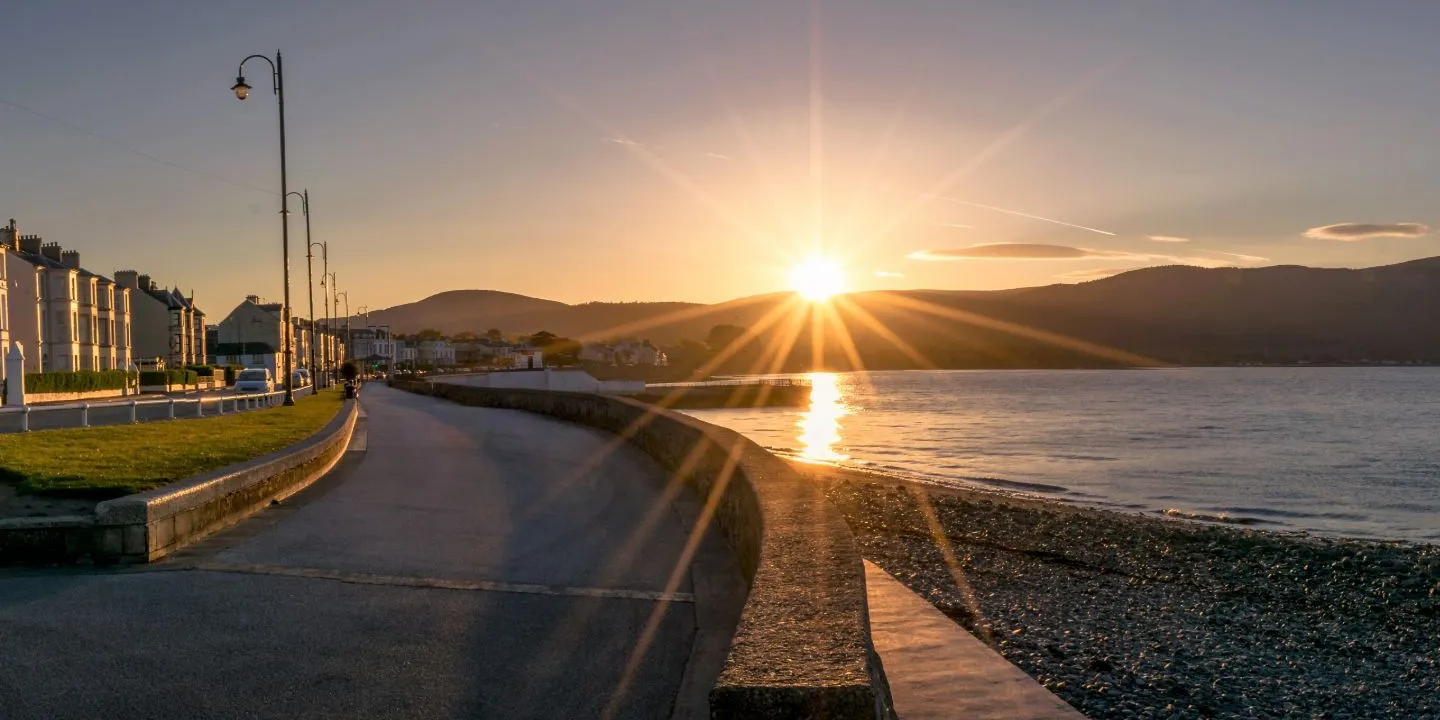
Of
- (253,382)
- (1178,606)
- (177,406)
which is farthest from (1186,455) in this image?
(253,382)

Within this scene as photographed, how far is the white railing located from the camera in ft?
75.8

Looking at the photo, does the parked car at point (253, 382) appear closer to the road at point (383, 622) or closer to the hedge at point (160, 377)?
the hedge at point (160, 377)

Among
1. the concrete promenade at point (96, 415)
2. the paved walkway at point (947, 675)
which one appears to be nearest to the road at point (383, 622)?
the paved walkway at point (947, 675)

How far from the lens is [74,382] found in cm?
4994

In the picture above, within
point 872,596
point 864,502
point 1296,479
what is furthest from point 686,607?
point 1296,479

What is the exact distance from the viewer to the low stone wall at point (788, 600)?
3.26 meters

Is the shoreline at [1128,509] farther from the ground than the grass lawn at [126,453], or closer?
A: closer

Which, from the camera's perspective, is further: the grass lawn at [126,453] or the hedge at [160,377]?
the hedge at [160,377]

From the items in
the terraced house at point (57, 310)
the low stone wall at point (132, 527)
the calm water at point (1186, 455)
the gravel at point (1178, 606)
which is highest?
the terraced house at point (57, 310)

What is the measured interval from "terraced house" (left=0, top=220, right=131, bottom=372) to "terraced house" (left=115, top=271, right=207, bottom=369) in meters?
12.7

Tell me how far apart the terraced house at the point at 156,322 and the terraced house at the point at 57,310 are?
12684mm

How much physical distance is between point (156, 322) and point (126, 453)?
97.0 meters

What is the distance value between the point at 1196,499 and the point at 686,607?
24.8 metres

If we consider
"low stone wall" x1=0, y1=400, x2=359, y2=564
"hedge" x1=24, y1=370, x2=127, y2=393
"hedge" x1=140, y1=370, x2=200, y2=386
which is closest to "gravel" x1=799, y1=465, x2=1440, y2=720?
"low stone wall" x1=0, y1=400, x2=359, y2=564
